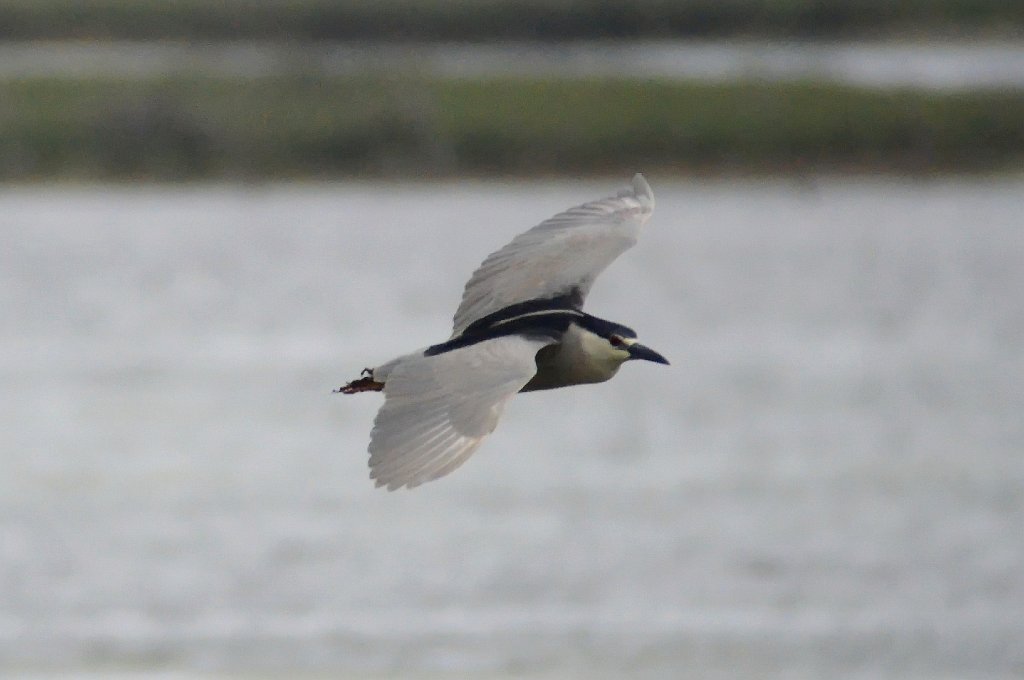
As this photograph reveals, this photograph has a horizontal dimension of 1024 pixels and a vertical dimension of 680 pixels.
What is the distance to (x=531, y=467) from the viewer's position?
18422mm

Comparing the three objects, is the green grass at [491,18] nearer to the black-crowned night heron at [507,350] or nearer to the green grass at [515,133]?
the green grass at [515,133]

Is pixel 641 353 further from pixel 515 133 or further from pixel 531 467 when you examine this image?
pixel 515 133

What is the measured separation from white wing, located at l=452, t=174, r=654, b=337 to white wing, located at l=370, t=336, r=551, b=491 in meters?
0.98

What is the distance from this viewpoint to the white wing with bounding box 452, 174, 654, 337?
8.89 meters

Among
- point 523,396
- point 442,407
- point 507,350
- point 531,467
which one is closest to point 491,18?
point 523,396

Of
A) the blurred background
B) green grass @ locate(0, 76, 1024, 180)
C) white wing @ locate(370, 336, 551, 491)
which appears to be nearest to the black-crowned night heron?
white wing @ locate(370, 336, 551, 491)

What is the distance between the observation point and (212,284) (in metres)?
30.1

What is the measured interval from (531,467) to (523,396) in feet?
13.7

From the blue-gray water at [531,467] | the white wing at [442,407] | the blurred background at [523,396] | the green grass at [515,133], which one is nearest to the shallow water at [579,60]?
the blurred background at [523,396]

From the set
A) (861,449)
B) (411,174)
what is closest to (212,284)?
(411,174)

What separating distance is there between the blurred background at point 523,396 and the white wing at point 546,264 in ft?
13.5

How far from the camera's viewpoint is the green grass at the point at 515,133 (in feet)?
112

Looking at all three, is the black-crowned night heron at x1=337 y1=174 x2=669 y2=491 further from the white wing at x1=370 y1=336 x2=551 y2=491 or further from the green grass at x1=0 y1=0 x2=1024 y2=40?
the green grass at x1=0 y1=0 x2=1024 y2=40

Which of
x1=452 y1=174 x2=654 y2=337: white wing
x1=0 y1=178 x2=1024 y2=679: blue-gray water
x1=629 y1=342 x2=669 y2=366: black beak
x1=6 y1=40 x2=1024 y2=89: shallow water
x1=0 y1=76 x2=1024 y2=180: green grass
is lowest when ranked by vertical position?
x1=629 y1=342 x2=669 y2=366: black beak
